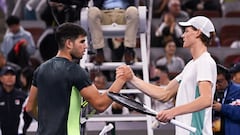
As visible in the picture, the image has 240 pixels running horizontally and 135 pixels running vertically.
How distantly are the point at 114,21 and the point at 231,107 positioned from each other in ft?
6.94

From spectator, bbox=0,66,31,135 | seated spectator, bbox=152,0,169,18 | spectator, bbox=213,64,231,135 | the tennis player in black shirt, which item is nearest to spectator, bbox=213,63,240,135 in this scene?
spectator, bbox=213,64,231,135

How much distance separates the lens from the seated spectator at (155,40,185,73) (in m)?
14.1

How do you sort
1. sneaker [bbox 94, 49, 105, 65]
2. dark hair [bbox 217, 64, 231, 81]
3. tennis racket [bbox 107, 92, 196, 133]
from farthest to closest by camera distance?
sneaker [bbox 94, 49, 105, 65]
dark hair [bbox 217, 64, 231, 81]
tennis racket [bbox 107, 92, 196, 133]

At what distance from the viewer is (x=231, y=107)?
25.9 feet

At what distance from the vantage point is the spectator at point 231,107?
787 cm

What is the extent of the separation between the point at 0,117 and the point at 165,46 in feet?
14.9

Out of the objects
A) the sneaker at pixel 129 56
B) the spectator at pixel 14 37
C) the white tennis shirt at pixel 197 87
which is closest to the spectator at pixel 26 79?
the spectator at pixel 14 37

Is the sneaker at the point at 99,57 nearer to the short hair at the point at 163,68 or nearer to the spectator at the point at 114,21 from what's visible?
the spectator at the point at 114,21

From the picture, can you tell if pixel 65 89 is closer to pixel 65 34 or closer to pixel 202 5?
pixel 65 34

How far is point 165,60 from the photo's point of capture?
566 inches

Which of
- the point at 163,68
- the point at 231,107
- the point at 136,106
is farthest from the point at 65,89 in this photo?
the point at 163,68

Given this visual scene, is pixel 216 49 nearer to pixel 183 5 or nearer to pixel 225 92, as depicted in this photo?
pixel 183 5

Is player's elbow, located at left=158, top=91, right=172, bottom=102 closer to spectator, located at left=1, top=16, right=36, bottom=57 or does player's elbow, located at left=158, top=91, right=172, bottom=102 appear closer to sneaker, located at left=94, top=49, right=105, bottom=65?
sneaker, located at left=94, top=49, right=105, bottom=65

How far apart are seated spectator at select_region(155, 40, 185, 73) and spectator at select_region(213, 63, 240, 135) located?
597 centimetres
